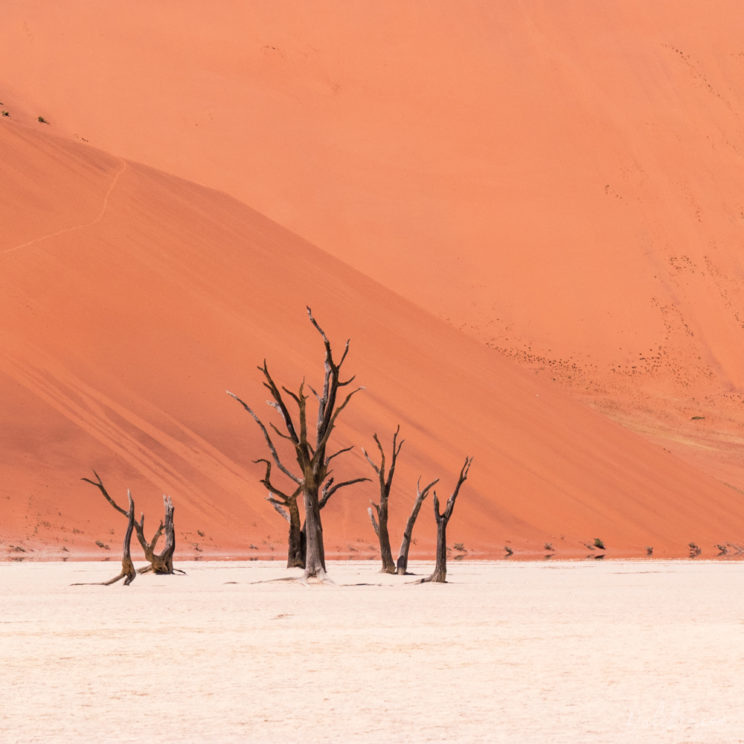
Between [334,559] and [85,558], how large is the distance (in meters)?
4.95

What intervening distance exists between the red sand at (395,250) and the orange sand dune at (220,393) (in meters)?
0.11

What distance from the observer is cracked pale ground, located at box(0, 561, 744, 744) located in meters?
7.24

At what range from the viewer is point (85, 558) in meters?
27.8

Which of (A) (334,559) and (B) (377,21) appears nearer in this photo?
(A) (334,559)

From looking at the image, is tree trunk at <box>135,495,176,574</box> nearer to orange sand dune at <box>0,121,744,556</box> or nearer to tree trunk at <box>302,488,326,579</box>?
tree trunk at <box>302,488,326,579</box>

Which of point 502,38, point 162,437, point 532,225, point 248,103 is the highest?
point 502,38

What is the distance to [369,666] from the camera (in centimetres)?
984

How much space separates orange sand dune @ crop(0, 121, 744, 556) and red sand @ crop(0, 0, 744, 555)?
11 centimetres

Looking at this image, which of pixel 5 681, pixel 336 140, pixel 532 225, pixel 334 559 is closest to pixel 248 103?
pixel 336 140

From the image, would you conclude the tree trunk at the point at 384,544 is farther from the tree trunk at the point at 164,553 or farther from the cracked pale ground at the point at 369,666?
the cracked pale ground at the point at 369,666

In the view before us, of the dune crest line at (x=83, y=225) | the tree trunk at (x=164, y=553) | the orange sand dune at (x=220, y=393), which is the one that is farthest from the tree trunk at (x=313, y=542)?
the dune crest line at (x=83, y=225)

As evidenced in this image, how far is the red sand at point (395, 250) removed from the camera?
1379 inches

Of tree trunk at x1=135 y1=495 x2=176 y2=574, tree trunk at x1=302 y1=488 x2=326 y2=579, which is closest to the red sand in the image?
tree trunk at x1=135 y1=495 x2=176 y2=574

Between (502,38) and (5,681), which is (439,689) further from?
(502,38)
